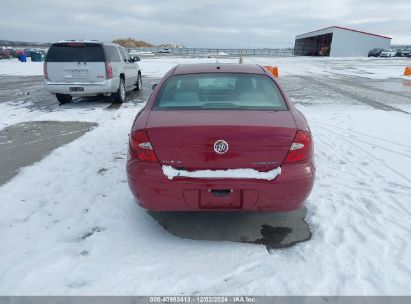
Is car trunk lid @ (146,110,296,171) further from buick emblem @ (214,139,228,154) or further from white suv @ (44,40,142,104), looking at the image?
white suv @ (44,40,142,104)

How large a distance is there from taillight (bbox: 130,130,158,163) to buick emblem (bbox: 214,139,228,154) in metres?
0.57

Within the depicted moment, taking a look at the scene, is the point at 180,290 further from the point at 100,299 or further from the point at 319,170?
the point at 319,170

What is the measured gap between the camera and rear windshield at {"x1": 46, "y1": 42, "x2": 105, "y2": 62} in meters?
9.73

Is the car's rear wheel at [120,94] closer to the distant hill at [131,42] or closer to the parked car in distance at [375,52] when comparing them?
the parked car in distance at [375,52]

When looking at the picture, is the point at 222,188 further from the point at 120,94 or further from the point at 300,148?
the point at 120,94

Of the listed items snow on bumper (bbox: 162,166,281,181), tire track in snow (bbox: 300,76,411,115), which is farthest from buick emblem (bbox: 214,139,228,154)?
tire track in snow (bbox: 300,76,411,115)

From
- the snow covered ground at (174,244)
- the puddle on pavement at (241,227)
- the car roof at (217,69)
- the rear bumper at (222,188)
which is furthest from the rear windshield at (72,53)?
Answer: the rear bumper at (222,188)

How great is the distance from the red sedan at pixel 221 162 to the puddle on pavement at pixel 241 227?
1.50 feet

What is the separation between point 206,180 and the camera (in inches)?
117

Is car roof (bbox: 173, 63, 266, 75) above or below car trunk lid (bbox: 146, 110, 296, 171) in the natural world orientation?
above

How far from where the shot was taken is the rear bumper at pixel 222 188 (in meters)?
2.98

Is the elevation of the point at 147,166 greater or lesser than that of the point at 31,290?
greater

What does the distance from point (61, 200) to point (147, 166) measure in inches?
68.1

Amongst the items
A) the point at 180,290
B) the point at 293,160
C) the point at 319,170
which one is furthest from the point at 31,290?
the point at 319,170
